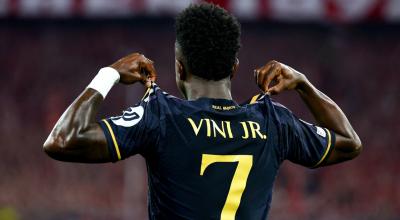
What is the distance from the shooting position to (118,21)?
11508mm

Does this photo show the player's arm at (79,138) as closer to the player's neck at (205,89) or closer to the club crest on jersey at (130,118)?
the club crest on jersey at (130,118)

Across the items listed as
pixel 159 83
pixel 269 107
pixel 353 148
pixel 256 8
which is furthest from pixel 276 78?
pixel 159 83

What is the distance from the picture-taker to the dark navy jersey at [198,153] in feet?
10.3

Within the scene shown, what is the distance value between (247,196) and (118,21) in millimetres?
8545

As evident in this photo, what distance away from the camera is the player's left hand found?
355 centimetres

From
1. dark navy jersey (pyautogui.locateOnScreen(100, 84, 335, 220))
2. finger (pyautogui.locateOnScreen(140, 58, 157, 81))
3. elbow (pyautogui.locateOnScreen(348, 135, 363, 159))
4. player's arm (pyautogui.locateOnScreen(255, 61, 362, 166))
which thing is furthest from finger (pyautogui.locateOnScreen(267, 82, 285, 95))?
finger (pyautogui.locateOnScreen(140, 58, 157, 81))

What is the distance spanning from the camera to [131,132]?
3.11 metres

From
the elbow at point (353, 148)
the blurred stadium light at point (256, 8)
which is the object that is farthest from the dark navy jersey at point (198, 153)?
the blurred stadium light at point (256, 8)

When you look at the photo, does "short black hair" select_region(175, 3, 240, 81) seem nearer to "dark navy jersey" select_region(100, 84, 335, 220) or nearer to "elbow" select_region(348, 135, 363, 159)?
"dark navy jersey" select_region(100, 84, 335, 220)

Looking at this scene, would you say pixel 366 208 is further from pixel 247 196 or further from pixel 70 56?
pixel 247 196

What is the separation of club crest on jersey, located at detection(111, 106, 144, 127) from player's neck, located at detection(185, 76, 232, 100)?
0.24 m

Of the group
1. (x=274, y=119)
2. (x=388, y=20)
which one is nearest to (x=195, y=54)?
(x=274, y=119)

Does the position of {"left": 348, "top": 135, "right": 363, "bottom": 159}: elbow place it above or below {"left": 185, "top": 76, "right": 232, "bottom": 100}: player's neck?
below

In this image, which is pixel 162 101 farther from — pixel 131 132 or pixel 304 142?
pixel 304 142
